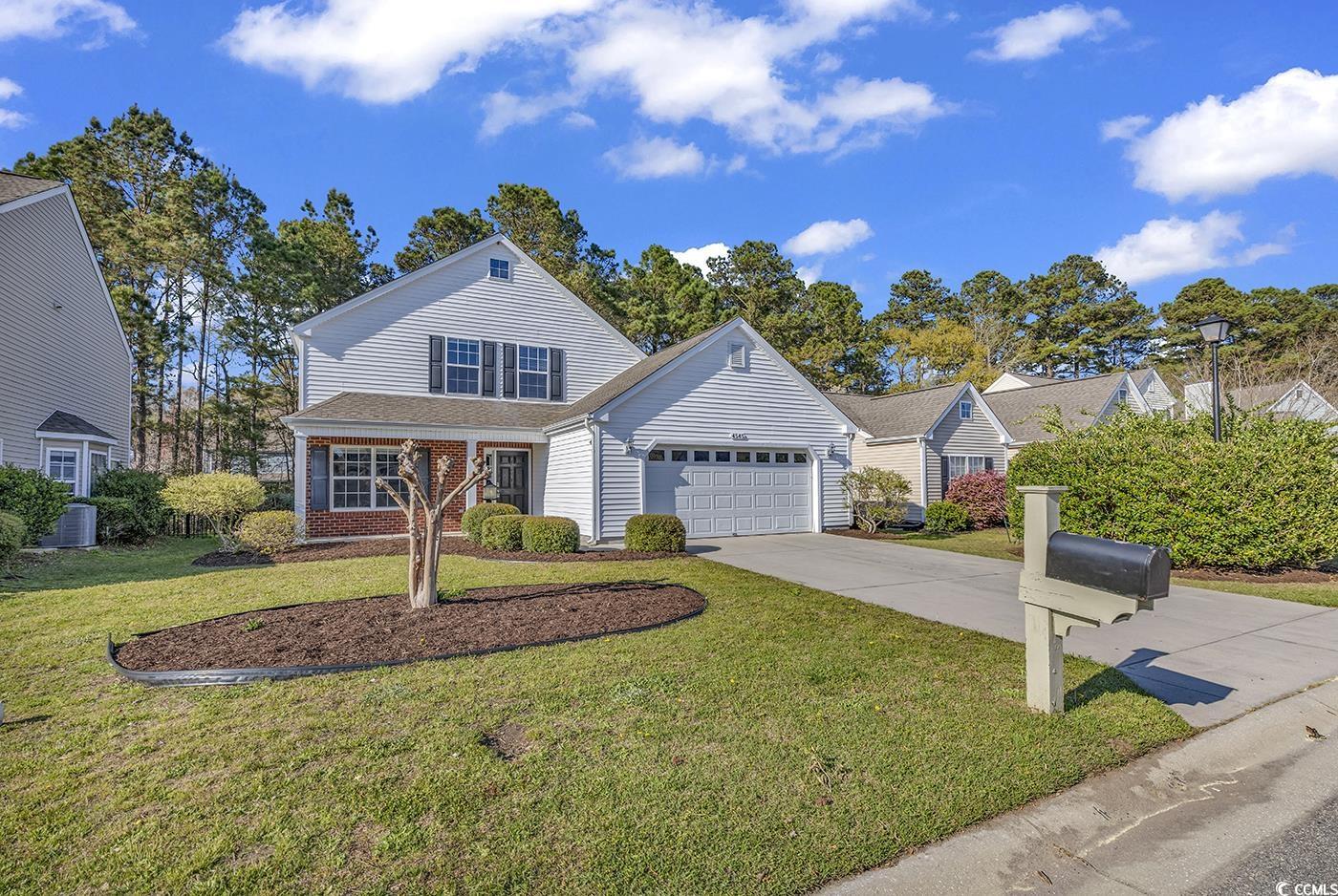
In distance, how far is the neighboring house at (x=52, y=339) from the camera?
42.9 feet

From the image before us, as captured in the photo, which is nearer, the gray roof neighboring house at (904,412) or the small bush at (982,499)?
the small bush at (982,499)

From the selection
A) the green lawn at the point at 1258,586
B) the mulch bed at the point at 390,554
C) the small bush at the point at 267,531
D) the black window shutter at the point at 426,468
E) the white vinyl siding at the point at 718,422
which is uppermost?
the white vinyl siding at the point at 718,422

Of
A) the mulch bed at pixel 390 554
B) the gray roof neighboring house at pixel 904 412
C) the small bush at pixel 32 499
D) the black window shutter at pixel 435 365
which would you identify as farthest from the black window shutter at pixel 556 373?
the small bush at pixel 32 499

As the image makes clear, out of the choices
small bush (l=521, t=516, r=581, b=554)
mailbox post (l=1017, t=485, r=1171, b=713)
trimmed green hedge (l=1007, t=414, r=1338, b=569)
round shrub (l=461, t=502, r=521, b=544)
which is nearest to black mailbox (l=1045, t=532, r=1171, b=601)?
mailbox post (l=1017, t=485, r=1171, b=713)

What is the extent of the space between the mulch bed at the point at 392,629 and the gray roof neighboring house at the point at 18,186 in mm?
13896

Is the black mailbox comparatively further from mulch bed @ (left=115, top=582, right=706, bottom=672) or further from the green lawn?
the green lawn

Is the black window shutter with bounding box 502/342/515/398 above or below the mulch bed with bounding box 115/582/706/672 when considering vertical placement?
above

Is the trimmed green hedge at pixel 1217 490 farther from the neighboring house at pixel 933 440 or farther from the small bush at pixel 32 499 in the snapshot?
the small bush at pixel 32 499

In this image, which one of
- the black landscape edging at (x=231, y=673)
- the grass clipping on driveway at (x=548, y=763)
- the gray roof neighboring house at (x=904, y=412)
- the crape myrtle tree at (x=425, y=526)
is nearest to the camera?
the grass clipping on driveway at (x=548, y=763)

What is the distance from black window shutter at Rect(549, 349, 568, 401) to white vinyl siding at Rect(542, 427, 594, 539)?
242cm

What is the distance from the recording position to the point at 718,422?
15.0 metres

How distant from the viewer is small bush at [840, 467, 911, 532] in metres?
16.2

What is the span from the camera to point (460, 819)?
275cm

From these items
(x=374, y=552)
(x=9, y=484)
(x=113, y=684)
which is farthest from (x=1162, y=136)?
(x=9, y=484)
